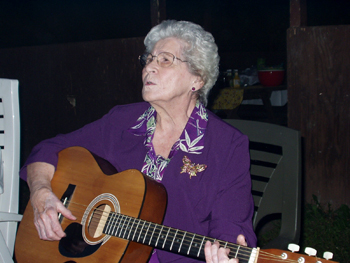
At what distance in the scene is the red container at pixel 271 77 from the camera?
235 inches

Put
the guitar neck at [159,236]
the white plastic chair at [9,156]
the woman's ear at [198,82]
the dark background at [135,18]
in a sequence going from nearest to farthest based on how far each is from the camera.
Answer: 1. the guitar neck at [159,236]
2. the woman's ear at [198,82]
3. the white plastic chair at [9,156]
4. the dark background at [135,18]

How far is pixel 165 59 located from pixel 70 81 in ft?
11.3

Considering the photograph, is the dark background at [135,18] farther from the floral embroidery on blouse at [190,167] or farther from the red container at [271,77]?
the floral embroidery on blouse at [190,167]

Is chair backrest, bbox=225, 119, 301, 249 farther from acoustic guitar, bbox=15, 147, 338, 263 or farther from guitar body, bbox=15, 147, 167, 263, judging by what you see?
guitar body, bbox=15, 147, 167, 263

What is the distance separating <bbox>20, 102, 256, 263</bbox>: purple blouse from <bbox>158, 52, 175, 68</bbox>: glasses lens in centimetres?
37

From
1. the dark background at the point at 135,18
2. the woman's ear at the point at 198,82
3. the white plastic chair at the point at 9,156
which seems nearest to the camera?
the woman's ear at the point at 198,82

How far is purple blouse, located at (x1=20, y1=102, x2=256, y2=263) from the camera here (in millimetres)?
1741

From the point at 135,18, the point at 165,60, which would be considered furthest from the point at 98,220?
the point at 135,18

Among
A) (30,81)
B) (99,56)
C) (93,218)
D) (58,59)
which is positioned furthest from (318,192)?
(30,81)

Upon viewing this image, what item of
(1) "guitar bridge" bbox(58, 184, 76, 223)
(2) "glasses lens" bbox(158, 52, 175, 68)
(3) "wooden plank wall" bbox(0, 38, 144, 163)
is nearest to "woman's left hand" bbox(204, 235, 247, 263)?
(1) "guitar bridge" bbox(58, 184, 76, 223)

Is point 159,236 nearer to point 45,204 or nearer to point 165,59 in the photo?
point 45,204

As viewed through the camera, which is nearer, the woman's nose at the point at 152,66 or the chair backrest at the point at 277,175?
the chair backrest at the point at 277,175

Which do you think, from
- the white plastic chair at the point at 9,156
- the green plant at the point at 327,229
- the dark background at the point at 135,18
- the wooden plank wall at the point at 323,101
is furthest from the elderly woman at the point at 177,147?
the dark background at the point at 135,18

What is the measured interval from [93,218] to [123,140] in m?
0.52
